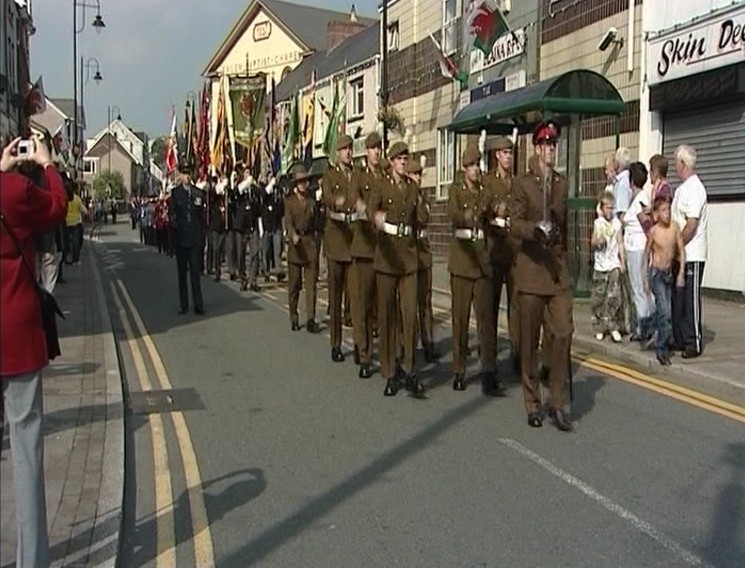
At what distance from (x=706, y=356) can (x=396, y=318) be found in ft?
12.3

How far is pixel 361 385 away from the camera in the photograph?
32.3 ft

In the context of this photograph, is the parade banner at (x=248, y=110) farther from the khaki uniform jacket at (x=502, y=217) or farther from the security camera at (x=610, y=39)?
the khaki uniform jacket at (x=502, y=217)

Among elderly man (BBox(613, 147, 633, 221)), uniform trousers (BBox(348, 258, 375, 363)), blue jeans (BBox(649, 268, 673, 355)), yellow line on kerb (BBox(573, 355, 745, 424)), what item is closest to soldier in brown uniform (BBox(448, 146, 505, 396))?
uniform trousers (BBox(348, 258, 375, 363))

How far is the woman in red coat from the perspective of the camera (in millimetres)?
A: 4078

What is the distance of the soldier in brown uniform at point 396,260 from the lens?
29.8 feet

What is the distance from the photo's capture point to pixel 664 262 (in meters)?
10.5

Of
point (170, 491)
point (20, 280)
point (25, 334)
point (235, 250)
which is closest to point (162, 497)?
point (170, 491)

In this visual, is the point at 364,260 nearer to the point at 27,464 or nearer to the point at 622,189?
the point at 622,189

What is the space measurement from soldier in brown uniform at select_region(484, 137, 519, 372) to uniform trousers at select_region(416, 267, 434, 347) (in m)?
0.79

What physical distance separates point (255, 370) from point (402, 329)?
220 cm

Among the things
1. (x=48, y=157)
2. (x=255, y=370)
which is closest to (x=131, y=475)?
(x=48, y=157)

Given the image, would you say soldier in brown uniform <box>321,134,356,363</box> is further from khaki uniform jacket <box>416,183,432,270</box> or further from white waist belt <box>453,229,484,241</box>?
white waist belt <box>453,229,484,241</box>

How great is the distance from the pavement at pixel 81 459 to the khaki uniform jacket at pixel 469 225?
345 centimetres

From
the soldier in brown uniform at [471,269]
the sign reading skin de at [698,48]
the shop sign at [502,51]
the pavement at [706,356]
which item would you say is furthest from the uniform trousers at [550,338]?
the shop sign at [502,51]
